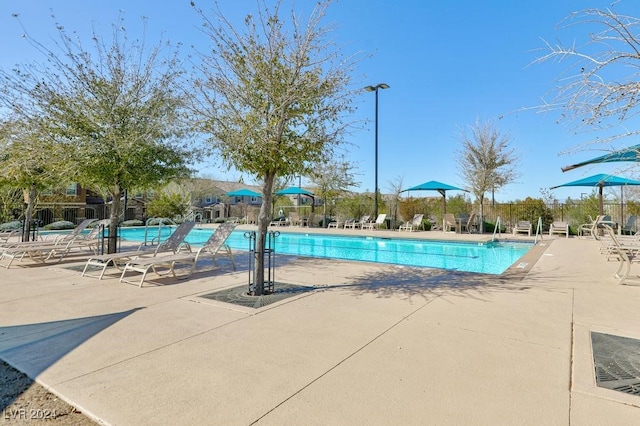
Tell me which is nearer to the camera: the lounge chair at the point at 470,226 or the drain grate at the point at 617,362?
the drain grate at the point at 617,362

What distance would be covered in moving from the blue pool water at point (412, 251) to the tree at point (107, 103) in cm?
520

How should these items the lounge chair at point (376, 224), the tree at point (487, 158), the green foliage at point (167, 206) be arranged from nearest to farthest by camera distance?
the tree at point (487, 158) < the lounge chair at point (376, 224) < the green foliage at point (167, 206)

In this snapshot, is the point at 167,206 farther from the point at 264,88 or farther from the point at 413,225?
the point at 264,88

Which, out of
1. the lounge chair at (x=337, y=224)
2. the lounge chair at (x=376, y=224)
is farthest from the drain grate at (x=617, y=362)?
the lounge chair at (x=337, y=224)

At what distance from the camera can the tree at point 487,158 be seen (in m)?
16.9

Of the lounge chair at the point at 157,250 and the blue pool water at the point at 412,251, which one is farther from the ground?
the lounge chair at the point at 157,250

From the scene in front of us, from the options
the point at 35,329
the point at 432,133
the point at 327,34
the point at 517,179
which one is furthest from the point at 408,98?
the point at 35,329

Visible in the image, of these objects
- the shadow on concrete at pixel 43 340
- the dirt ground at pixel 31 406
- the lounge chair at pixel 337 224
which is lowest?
the dirt ground at pixel 31 406

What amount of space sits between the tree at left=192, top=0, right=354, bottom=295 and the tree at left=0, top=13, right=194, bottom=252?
7.32ft

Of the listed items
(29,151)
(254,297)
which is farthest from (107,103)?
(254,297)

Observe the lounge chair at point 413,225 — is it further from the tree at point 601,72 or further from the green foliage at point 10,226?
the green foliage at point 10,226

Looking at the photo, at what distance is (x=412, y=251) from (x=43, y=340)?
1122 centimetres

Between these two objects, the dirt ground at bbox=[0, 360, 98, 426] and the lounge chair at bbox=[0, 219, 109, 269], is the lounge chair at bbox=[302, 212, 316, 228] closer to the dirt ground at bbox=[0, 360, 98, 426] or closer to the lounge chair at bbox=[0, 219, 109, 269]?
the lounge chair at bbox=[0, 219, 109, 269]

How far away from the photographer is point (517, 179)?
1725 centimetres
